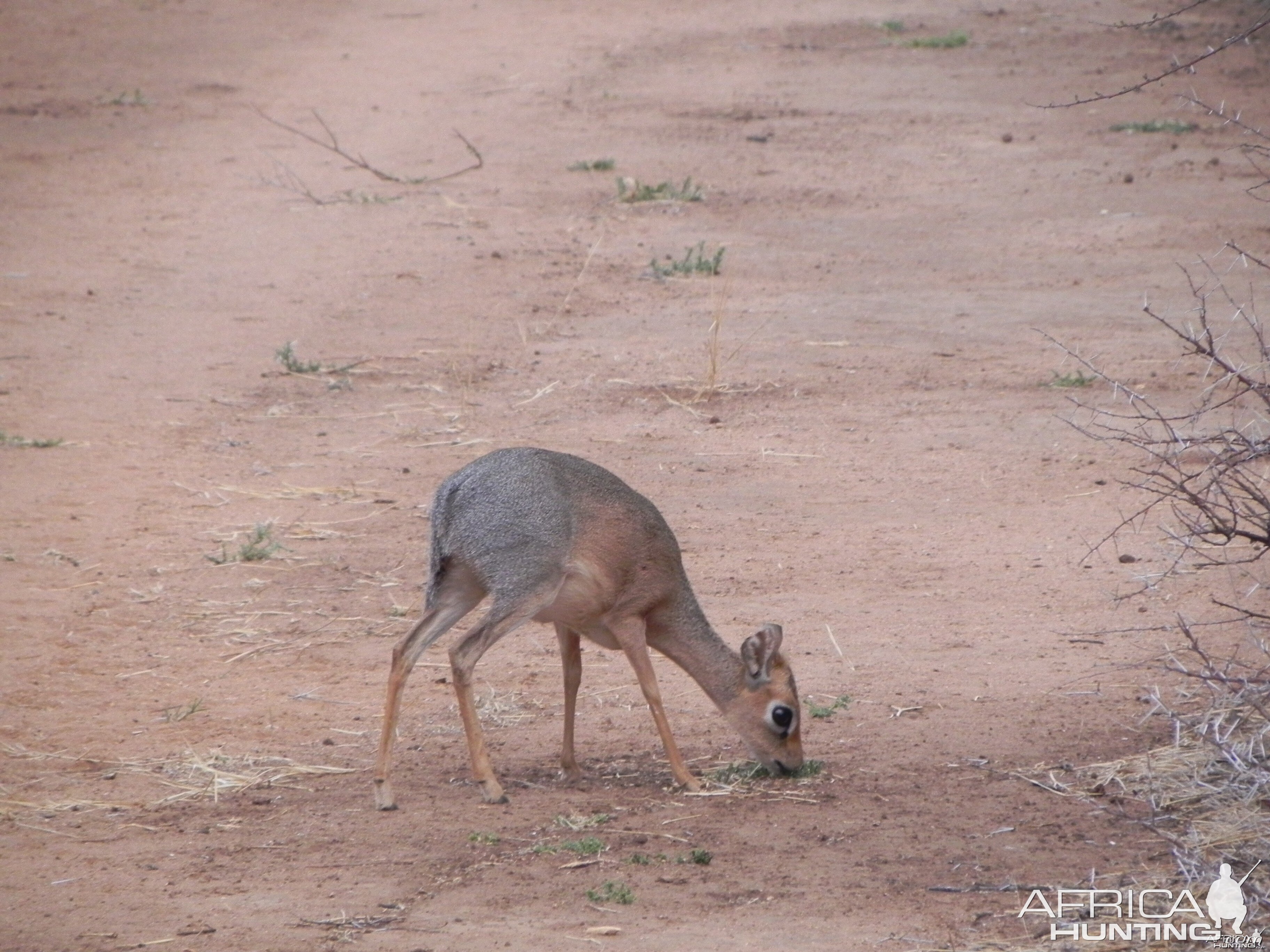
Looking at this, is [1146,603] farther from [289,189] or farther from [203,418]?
[289,189]

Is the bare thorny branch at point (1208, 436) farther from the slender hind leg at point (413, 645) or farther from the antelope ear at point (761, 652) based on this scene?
the slender hind leg at point (413, 645)

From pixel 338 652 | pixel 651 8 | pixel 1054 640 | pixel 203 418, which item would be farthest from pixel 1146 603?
pixel 651 8

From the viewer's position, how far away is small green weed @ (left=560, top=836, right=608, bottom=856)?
213 inches

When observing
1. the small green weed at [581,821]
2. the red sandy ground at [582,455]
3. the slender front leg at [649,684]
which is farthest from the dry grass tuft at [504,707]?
the small green weed at [581,821]

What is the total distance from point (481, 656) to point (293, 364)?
623 centimetres

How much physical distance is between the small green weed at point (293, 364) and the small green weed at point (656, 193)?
5.21 metres

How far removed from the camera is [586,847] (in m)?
5.45

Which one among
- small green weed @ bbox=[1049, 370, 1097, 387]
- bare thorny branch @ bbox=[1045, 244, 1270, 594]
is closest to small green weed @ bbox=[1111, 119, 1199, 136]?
bare thorny branch @ bbox=[1045, 244, 1270, 594]

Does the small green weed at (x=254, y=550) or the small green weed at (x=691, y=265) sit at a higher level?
the small green weed at (x=691, y=265)

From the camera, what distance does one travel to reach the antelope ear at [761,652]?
246 inches

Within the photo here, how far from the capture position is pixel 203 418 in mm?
10906

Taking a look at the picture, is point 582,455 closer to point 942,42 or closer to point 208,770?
point 208,770

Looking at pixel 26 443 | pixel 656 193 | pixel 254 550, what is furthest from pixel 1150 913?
pixel 656 193

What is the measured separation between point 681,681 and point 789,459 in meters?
2.80
